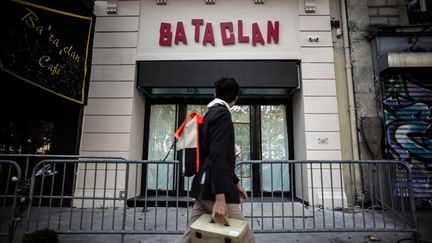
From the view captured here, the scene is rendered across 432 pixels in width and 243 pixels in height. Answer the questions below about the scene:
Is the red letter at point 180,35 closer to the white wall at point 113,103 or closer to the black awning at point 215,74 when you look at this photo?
the black awning at point 215,74

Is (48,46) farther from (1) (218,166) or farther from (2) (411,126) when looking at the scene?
(2) (411,126)

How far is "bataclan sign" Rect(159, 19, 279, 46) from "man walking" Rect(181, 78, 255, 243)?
4.94 metres

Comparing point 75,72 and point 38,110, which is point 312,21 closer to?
point 75,72

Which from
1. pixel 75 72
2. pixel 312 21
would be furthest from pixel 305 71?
pixel 75 72

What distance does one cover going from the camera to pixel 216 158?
2.08 meters

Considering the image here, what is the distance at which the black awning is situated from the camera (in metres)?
6.62

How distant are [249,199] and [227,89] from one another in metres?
4.92

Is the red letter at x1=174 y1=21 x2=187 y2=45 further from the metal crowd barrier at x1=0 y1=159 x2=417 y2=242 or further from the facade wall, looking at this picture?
the metal crowd barrier at x1=0 y1=159 x2=417 y2=242

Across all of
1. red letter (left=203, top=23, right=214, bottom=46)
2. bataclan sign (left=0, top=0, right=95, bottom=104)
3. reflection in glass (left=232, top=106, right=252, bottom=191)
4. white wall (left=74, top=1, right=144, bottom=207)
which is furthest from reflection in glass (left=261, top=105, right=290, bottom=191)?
bataclan sign (left=0, top=0, right=95, bottom=104)

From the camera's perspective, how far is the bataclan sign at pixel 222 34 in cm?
691

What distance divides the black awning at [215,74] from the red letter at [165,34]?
23.8 inches

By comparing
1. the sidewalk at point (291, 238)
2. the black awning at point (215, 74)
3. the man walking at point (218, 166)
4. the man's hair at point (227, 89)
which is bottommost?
the sidewalk at point (291, 238)

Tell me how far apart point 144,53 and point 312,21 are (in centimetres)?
494

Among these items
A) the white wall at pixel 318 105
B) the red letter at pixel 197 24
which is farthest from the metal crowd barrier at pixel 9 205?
the white wall at pixel 318 105
